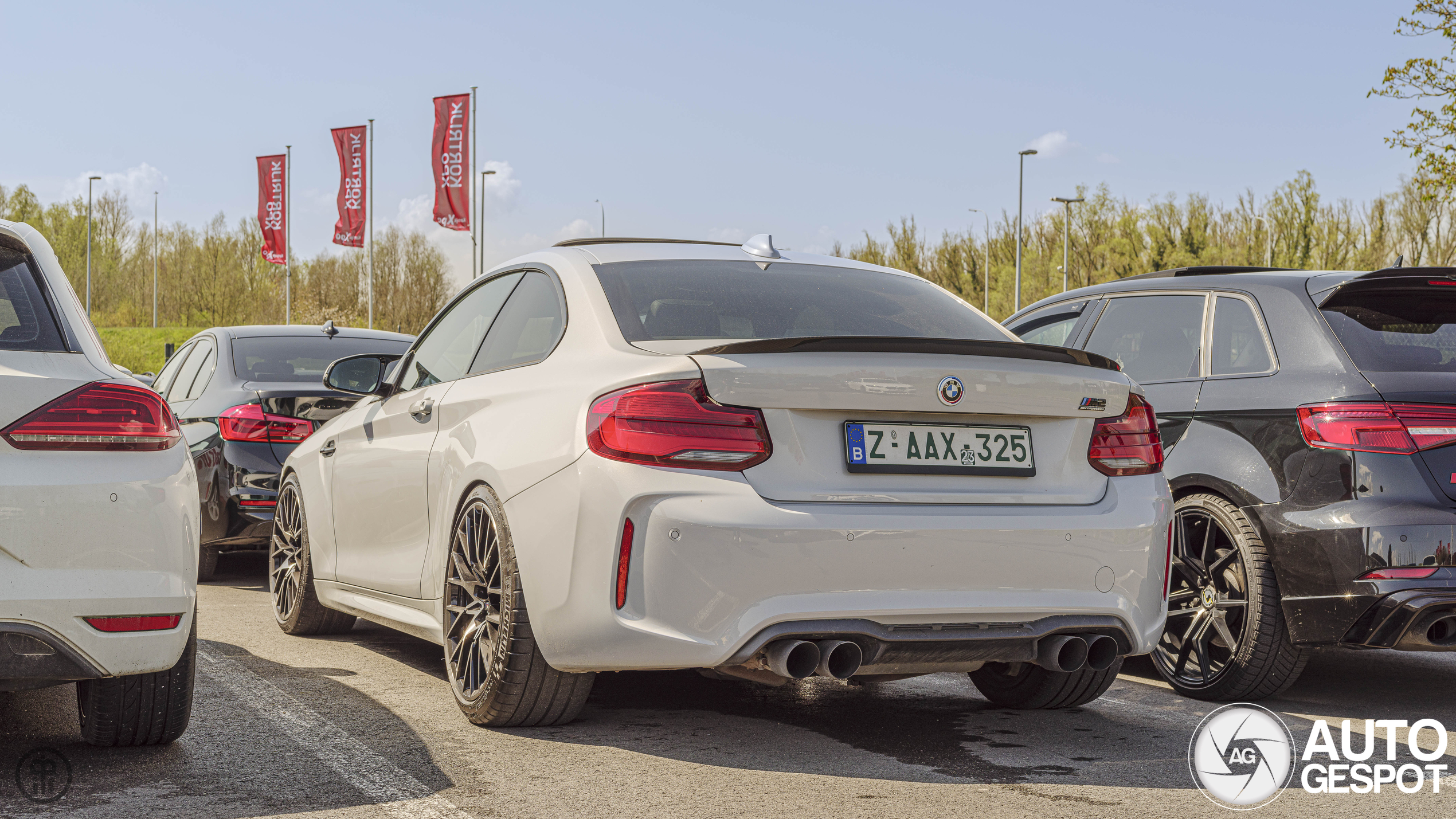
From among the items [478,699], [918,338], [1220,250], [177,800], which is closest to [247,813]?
[177,800]

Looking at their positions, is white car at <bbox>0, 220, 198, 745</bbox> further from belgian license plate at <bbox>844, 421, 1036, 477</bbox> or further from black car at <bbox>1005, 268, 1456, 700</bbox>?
black car at <bbox>1005, 268, 1456, 700</bbox>

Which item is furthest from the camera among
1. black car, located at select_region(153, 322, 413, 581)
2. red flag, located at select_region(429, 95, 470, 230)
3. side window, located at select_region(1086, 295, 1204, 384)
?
red flag, located at select_region(429, 95, 470, 230)

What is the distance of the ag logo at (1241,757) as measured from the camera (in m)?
3.81

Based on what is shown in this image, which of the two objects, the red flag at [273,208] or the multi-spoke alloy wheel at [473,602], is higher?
the red flag at [273,208]

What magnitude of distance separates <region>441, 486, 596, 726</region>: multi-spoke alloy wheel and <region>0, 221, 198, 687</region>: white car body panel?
0.89 meters

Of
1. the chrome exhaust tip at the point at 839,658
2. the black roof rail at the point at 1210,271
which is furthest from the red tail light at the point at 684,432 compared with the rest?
the black roof rail at the point at 1210,271

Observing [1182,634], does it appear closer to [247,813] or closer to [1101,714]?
[1101,714]

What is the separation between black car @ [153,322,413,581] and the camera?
802cm

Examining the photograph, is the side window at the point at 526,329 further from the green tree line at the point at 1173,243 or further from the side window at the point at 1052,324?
the green tree line at the point at 1173,243

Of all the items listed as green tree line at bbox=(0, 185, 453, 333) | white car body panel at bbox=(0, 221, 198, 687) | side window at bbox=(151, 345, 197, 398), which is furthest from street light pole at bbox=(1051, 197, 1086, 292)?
white car body panel at bbox=(0, 221, 198, 687)

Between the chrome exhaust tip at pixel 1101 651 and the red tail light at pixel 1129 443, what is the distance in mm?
486

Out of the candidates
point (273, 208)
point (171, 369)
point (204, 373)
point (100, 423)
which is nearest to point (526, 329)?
point (100, 423)

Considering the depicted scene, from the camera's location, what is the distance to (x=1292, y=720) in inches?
191
